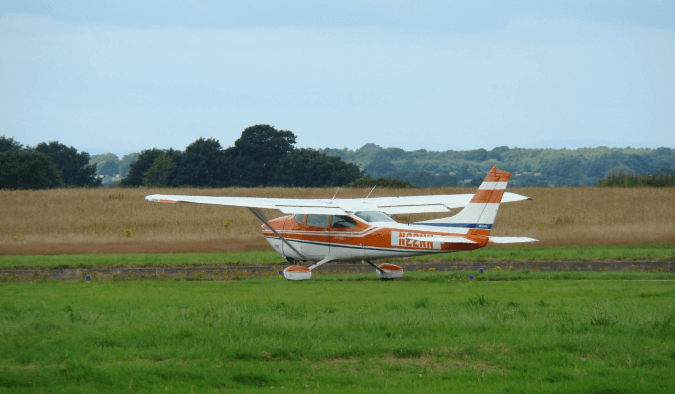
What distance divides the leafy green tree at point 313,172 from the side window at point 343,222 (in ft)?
188

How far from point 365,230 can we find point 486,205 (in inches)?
128

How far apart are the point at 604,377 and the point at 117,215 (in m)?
33.8

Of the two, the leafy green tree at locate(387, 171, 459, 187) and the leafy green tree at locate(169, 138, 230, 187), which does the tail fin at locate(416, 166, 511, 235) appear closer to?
the leafy green tree at locate(169, 138, 230, 187)

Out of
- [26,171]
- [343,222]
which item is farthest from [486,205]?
[26,171]

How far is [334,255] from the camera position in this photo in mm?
18359

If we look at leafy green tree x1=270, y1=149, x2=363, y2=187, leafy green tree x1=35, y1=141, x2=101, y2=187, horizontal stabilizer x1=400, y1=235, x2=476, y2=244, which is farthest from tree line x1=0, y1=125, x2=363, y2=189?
horizontal stabilizer x1=400, y1=235, x2=476, y2=244

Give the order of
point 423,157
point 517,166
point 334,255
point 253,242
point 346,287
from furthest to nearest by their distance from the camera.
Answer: point 423,157 → point 517,166 → point 253,242 → point 334,255 → point 346,287

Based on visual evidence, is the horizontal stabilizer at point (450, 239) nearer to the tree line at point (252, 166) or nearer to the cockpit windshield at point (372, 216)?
the cockpit windshield at point (372, 216)

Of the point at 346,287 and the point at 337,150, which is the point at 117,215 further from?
the point at 337,150

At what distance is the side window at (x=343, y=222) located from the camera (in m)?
17.9

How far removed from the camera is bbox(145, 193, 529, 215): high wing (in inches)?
704

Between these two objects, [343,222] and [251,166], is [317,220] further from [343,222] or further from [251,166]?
[251,166]

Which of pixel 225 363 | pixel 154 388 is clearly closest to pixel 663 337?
pixel 225 363

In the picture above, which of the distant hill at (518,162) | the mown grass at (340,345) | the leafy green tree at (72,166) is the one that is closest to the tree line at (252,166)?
the leafy green tree at (72,166)
